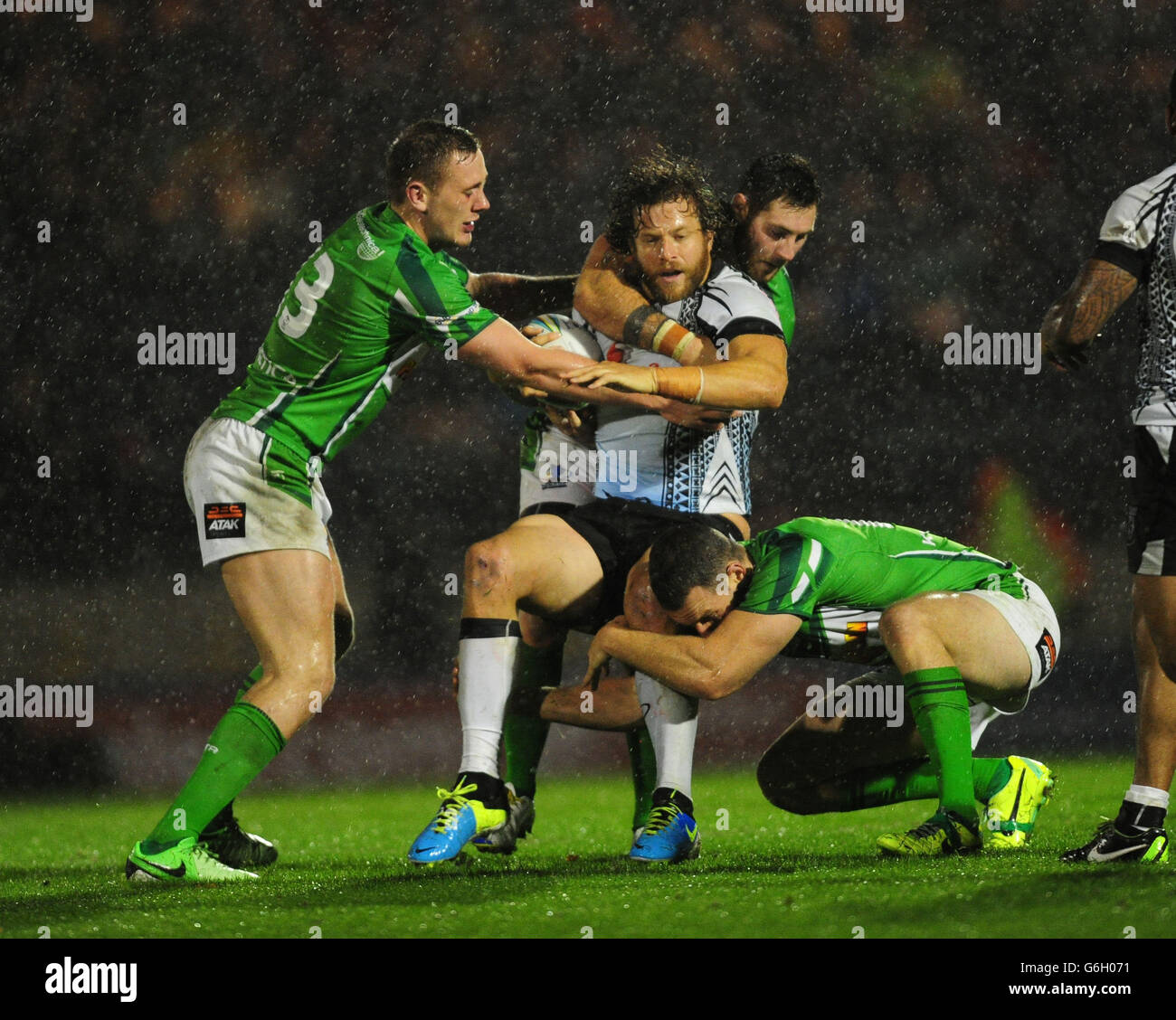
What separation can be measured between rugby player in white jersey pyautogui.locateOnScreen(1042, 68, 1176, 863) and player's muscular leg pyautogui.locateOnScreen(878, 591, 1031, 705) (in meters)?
0.40

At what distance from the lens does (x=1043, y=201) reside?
9203 millimetres

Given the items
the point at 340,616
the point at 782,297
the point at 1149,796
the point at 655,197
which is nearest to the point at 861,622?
the point at 1149,796

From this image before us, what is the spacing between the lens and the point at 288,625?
13.1ft

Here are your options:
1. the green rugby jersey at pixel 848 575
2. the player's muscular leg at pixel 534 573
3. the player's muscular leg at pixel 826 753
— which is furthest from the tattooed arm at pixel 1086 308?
the player's muscular leg at pixel 534 573

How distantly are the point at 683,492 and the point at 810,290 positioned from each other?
4941 millimetres

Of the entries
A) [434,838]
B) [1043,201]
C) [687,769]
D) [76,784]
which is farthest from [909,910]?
[1043,201]

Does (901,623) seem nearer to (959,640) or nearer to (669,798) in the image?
(959,640)

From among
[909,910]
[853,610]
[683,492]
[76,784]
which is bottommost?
[76,784]

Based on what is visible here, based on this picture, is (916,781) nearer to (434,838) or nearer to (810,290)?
(434,838)

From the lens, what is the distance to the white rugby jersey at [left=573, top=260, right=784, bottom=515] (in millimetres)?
4359

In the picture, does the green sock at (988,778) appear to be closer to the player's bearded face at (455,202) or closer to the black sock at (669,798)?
the black sock at (669,798)

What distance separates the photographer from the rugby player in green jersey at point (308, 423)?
3.93 m

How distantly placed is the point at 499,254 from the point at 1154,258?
18.3ft

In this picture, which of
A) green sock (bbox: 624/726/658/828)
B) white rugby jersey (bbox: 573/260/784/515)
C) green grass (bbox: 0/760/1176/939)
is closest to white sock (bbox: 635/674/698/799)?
green grass (bbox: 0/760/1176/939)
